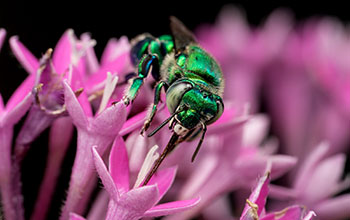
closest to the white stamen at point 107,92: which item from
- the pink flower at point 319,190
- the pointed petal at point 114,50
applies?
the pointed petal at point 114,50

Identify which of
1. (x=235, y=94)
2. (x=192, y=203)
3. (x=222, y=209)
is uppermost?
(x=192, y=203)

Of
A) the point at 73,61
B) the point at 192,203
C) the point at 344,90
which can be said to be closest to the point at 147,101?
the point at 73,61

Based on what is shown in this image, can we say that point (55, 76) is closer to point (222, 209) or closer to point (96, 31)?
point (222, 209)

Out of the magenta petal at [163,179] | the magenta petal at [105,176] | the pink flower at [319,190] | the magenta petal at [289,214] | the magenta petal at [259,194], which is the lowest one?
the pink flower at [319,190]

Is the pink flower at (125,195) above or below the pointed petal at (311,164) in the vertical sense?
above

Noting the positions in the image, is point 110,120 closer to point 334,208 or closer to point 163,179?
point 163,179

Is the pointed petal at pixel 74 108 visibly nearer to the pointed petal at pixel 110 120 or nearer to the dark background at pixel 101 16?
the pointed petal at pixel 110 120

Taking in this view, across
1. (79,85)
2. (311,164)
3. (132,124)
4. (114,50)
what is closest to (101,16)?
(114,50)
